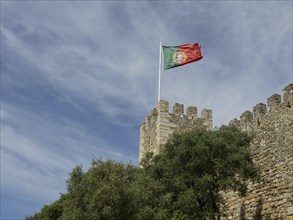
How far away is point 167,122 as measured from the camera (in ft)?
98.5

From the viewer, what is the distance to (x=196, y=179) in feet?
65.7

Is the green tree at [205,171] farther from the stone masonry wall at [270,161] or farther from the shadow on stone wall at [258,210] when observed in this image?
the shadow on stone wall at [258,210]

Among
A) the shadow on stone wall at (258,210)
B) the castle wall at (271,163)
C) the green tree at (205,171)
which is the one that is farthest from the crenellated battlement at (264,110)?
the shadow on stone wall at (258,210)

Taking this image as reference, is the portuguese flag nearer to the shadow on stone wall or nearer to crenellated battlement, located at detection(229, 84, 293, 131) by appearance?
crenellated battlement, located at detection(229, 84, 293, 131)

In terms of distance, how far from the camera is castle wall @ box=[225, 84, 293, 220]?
68.5 feet

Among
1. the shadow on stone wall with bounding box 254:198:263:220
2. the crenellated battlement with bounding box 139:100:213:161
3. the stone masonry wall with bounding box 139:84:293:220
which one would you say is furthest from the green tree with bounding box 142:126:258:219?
the crenellated battlement with bounding box 139:100:213:161

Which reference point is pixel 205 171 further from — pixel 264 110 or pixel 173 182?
pixel 264 110

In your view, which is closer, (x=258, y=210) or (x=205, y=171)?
(x=205, y=171)

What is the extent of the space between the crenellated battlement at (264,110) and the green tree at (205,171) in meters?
2.47

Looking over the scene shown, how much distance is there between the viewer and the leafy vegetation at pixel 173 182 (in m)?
18.0

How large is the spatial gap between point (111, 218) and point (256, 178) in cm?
706

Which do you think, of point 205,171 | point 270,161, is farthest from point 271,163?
point 205,171

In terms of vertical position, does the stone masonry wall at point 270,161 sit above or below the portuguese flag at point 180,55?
below

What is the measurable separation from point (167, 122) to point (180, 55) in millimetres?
4619
